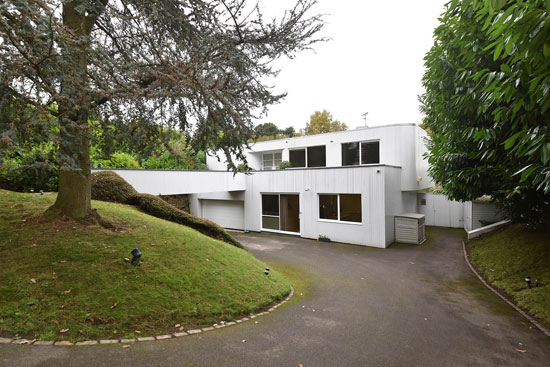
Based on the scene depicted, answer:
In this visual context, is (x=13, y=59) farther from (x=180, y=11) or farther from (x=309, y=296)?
(x=309, y=296)

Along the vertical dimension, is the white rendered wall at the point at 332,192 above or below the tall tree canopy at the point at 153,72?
below

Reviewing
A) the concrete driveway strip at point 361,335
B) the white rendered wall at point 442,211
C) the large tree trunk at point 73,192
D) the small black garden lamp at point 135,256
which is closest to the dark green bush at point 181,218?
the concrete driveway strip at point 361,335

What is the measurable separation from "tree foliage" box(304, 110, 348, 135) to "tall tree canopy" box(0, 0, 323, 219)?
34.0m

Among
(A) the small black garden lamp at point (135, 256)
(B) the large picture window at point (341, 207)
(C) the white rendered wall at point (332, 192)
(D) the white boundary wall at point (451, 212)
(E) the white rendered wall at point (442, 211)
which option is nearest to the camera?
(A) the small black garden lamp at point (135, 256)

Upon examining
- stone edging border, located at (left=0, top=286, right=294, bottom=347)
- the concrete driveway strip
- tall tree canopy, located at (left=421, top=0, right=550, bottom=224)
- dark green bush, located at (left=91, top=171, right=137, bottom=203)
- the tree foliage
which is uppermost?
the tree foliage

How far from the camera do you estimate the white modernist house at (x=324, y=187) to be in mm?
12453

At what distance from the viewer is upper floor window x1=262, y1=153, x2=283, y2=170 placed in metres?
20.0

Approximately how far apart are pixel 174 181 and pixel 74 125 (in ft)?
27.9

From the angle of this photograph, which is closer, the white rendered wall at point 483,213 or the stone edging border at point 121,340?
the stone edging border at point 121,340

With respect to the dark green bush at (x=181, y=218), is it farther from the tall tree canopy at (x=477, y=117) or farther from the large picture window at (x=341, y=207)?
the tall tree canopy at (x=477, y=117)

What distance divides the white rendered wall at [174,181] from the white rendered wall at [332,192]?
6.97 ft

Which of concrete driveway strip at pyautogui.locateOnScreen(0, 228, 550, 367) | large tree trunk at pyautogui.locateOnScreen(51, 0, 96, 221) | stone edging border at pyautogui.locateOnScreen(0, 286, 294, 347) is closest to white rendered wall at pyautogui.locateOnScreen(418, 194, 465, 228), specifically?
concrete driveway strip at pyautogui.locateOnScreen(0, 228, 550, 367)

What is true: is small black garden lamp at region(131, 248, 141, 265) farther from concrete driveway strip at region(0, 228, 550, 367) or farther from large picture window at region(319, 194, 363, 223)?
large picture window at region(319, 194, 363, 223)

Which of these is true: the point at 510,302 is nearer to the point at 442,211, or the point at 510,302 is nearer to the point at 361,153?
the point at 361,153
